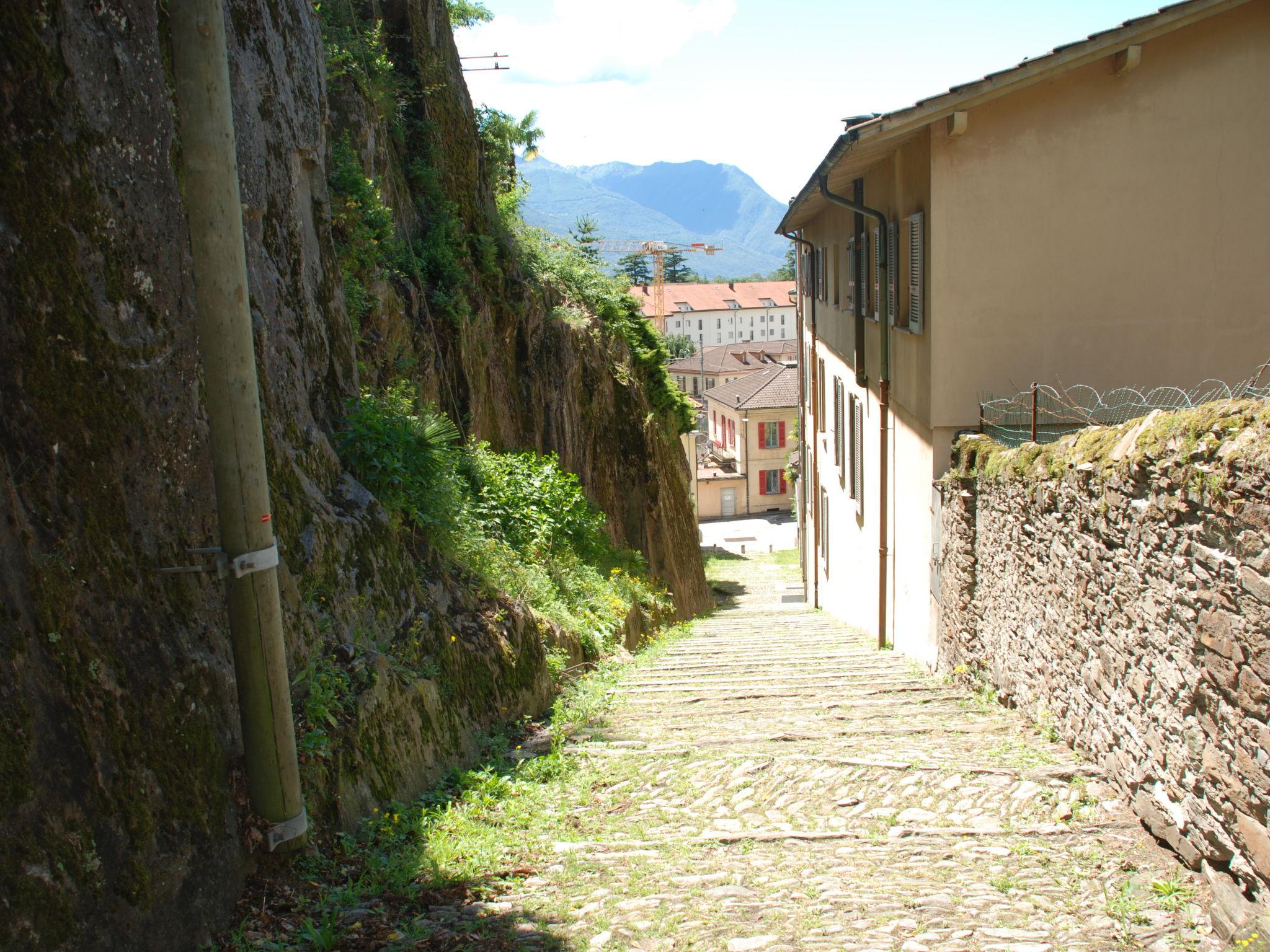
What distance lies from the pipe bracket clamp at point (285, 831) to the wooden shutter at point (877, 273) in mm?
9024

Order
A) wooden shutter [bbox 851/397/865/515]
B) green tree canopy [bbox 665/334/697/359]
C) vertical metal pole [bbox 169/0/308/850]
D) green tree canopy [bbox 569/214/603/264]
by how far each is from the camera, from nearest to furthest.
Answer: vertical metal pole [bbox 169/0/308/850]
wooden shutter [bbox 851/397/865/515]
green tree canopy [bbox 569/214/603/264]
green tree canopy [bbox 665/334/697/359]

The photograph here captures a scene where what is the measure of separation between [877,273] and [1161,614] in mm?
7578

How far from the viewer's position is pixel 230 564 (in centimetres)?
390

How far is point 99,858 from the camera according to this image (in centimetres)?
322

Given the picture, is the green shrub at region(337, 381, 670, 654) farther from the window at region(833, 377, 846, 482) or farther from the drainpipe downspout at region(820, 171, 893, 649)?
the window at region(833, 377, 846, 482)

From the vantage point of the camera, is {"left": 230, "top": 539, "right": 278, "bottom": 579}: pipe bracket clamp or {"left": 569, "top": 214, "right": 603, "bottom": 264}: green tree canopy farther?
{"left": 569, "top": 214, "right": 603, "bottom": 264}: green tree canopy

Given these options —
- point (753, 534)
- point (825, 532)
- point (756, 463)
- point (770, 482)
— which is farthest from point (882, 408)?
point (770, 482)

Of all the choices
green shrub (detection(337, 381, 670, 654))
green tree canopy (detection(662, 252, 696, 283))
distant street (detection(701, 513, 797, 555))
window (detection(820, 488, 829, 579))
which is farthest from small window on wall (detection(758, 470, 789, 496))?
green tree canopy (detection(662, 252, 696, 283))

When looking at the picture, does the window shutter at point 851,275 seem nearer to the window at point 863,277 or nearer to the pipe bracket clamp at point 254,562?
the window at point 863,277

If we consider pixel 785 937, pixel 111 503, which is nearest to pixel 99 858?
pixel 111 503

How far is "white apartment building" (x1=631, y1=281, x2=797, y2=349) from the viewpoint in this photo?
10212 cm

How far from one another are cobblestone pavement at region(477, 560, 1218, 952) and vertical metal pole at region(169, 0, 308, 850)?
1222 mm

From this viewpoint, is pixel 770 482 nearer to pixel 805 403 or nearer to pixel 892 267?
pixel 805 403

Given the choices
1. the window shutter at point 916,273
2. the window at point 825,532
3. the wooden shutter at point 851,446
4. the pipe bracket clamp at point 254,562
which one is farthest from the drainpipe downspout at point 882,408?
the pipe bracket clamp at point 254,562
